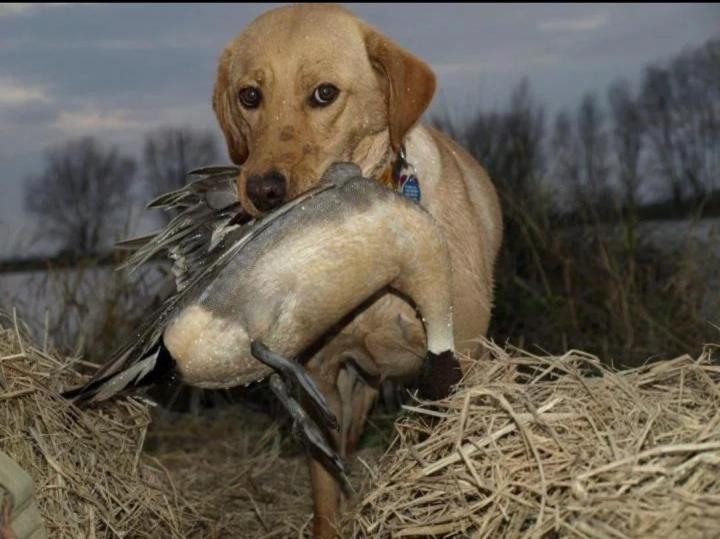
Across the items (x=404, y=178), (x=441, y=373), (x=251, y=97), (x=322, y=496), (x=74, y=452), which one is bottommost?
(x=322, y=496)

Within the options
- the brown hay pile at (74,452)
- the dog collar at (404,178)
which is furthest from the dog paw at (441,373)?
the brown hay pile at (74,452)

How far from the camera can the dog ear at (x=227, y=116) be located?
14.7 ft

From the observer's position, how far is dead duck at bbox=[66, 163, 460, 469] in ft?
10.2

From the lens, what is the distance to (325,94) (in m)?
4.10

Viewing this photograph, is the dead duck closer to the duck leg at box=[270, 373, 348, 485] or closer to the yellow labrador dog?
the duck leg at box=[270, 373, 348, 485]

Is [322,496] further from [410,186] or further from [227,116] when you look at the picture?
[227,116]

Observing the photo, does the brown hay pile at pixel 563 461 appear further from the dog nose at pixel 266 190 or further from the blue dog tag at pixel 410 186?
the blue dog tag at pixel 410 186

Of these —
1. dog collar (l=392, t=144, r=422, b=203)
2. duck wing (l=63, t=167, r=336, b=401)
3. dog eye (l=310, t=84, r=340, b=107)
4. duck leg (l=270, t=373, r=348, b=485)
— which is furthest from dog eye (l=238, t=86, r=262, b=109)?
duck leg (l=270, t=373, r=348, b=485)

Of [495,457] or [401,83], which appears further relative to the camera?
[401,83]

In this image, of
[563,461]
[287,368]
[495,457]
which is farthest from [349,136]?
[563,461]

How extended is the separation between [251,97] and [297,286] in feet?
4.27

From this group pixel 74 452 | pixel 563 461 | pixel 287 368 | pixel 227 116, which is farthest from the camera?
pixel 227 116

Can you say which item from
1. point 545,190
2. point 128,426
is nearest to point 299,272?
point 128,426

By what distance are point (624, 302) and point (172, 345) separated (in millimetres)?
4205
